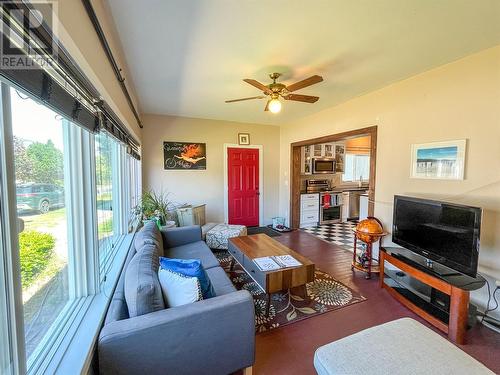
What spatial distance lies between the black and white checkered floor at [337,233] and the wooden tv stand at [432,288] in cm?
152

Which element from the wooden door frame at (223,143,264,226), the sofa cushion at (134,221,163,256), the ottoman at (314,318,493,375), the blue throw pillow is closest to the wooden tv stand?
the ottoman at (314,318,493,375)

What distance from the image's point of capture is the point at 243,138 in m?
5.18

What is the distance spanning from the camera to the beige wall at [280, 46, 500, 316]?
207 centimetres

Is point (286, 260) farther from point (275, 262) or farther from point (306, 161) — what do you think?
point (306, 161)

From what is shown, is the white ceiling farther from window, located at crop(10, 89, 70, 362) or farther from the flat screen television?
the flat screen television

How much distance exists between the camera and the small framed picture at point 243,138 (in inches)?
203

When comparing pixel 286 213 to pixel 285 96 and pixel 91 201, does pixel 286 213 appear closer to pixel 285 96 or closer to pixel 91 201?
pixel 285 96

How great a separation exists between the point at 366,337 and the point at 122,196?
2.86m

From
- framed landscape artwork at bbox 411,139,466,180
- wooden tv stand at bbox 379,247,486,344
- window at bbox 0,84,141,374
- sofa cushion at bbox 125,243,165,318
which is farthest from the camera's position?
framed landscape artwork at bbox 411,139,466,180

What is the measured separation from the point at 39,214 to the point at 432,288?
9.95 feet

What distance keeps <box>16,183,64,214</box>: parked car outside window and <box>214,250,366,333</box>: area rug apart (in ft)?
5.87

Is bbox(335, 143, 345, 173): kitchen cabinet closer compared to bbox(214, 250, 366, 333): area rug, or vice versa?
bbox(214, 250, 366, 333): area rug

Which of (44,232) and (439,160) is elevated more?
(439,160)

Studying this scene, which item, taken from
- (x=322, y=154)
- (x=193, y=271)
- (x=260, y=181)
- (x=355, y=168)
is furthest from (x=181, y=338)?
(x=355, y=168)
